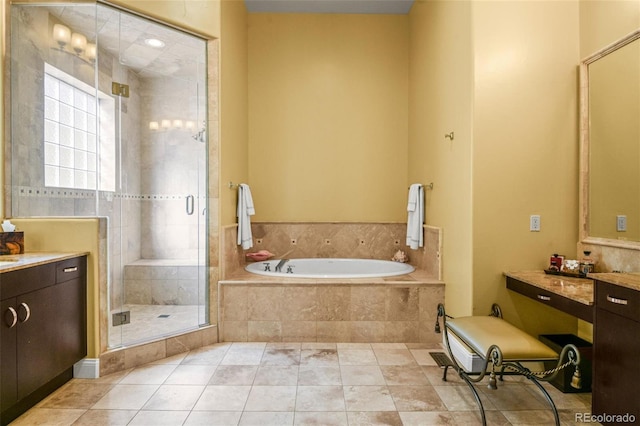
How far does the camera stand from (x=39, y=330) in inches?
81.6

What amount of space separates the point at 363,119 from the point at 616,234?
2640mm

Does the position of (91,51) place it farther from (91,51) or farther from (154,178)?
(154,178)

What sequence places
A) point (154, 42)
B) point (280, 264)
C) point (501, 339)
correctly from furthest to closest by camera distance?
point (280, 264), point (154, 42), point (501, 339)

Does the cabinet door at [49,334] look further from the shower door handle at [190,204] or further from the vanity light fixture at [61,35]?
the vanity light fixture at [61,35]

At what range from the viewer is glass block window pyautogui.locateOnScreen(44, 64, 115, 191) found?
2.81m

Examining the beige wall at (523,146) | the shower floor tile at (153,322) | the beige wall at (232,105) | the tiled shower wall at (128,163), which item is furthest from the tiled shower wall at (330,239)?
the beige wall at (523,146)

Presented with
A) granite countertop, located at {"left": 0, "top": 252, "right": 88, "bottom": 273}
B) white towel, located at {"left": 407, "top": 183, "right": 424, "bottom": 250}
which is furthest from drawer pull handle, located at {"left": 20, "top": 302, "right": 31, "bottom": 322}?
white towel, located at {"left": 407, "top": 183, "right": 424, "bottom": 250}

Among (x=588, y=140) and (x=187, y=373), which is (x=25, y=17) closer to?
(x=187, y=373)

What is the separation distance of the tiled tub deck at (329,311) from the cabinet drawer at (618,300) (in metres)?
1.37

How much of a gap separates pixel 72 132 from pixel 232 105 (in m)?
1.32

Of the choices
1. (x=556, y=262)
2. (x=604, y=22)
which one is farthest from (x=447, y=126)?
(x=556, y=262)

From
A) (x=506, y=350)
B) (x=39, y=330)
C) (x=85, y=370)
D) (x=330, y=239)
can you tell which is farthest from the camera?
(x=330, y=239)

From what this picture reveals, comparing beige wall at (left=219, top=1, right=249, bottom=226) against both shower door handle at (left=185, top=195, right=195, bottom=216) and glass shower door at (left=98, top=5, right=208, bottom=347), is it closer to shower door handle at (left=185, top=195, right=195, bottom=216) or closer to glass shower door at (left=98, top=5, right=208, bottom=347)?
glass shower door at (left=98, top=5, right=208, bottom=347)

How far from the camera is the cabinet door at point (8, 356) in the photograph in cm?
181
